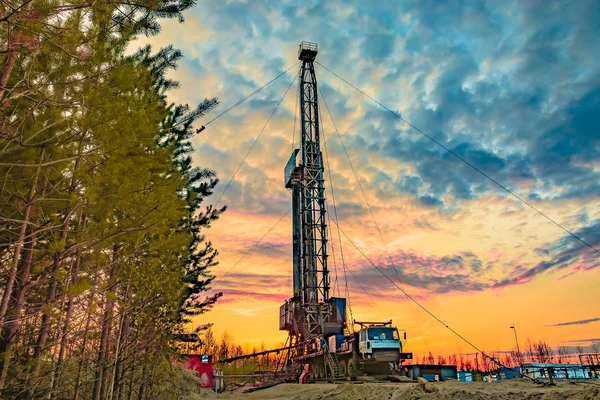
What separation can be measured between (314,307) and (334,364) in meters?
11.5

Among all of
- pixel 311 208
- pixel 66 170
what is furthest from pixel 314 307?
pixel 66 170

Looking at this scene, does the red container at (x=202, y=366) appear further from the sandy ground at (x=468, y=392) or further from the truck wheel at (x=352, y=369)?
the sandy ground at (x=468, y=392)

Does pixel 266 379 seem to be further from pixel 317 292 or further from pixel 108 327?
pixel 108 327

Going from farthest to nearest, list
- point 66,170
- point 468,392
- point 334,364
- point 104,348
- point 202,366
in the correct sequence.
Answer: point 202,366 < point 334,364 < point 468,392 < point 104,348 < point 66,170

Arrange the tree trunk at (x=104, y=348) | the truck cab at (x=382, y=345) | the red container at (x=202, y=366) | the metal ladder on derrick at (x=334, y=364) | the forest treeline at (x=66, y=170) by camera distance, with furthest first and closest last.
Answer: the red container at (x=202, y=366) → the metal ladder on derrick at (x=334, y=364) → the truck cab at (x=382, y=345) → the tree trunk at (x=104, y=348) → the forest treeline at (x=66, y=170)

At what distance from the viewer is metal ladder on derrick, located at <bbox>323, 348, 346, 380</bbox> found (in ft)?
111

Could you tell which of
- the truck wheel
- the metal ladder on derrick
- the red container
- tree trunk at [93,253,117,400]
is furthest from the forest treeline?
the red container

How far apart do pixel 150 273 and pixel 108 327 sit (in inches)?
65.0

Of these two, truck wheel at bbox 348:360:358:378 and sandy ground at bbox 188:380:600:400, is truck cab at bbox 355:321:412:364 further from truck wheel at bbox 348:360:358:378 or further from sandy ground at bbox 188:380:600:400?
sandy ground at bbox 188:380:600:400

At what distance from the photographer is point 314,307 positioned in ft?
152

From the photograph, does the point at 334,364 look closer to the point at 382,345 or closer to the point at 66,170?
the point at 382,345

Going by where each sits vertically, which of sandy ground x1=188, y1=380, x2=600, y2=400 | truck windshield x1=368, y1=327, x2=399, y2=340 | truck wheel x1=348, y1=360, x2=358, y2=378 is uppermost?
truck windshield x1=368, y1=327, x2=399, y2=340

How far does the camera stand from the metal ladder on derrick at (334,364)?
33812 mm

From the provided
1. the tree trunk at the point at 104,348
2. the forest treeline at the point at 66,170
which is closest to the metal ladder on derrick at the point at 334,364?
the tree trunk at the point at 104,348
